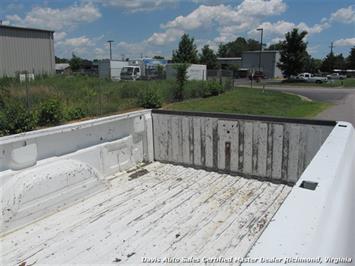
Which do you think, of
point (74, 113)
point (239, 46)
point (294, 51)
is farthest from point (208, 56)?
point (239, 46)

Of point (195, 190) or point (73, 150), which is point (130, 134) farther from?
point (195, 190)

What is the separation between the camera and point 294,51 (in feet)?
169

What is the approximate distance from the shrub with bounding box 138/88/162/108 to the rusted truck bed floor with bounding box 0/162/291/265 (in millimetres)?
10128

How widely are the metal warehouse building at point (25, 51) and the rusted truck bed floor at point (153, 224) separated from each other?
69.1 feet

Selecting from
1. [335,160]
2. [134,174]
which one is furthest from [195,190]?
[335,160]

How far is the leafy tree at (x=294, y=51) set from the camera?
1999 inches

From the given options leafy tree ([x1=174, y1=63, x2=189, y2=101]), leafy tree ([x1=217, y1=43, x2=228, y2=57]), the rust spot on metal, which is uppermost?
leafy tree ([x1=217, y1=43, x2=228, y2=57])

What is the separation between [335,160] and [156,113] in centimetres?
370

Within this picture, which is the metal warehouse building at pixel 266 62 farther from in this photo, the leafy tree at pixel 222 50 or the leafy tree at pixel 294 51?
the leafy tree at pixel 222 50

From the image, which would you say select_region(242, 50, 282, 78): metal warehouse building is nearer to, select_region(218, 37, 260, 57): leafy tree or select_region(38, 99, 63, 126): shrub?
select_region(218, 37, 260, 57): leafy tree

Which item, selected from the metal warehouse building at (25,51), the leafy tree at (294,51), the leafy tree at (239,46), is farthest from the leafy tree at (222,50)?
the metal warehouse building at (25,51)

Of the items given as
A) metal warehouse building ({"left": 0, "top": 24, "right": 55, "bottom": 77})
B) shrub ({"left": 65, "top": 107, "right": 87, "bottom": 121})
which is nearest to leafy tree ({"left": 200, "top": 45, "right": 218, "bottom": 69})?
metal warehouse building ({"left": 0, "top": 24, "right": 55, "bottom": 77})

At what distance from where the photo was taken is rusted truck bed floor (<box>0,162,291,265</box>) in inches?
115

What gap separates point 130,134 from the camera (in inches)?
206
